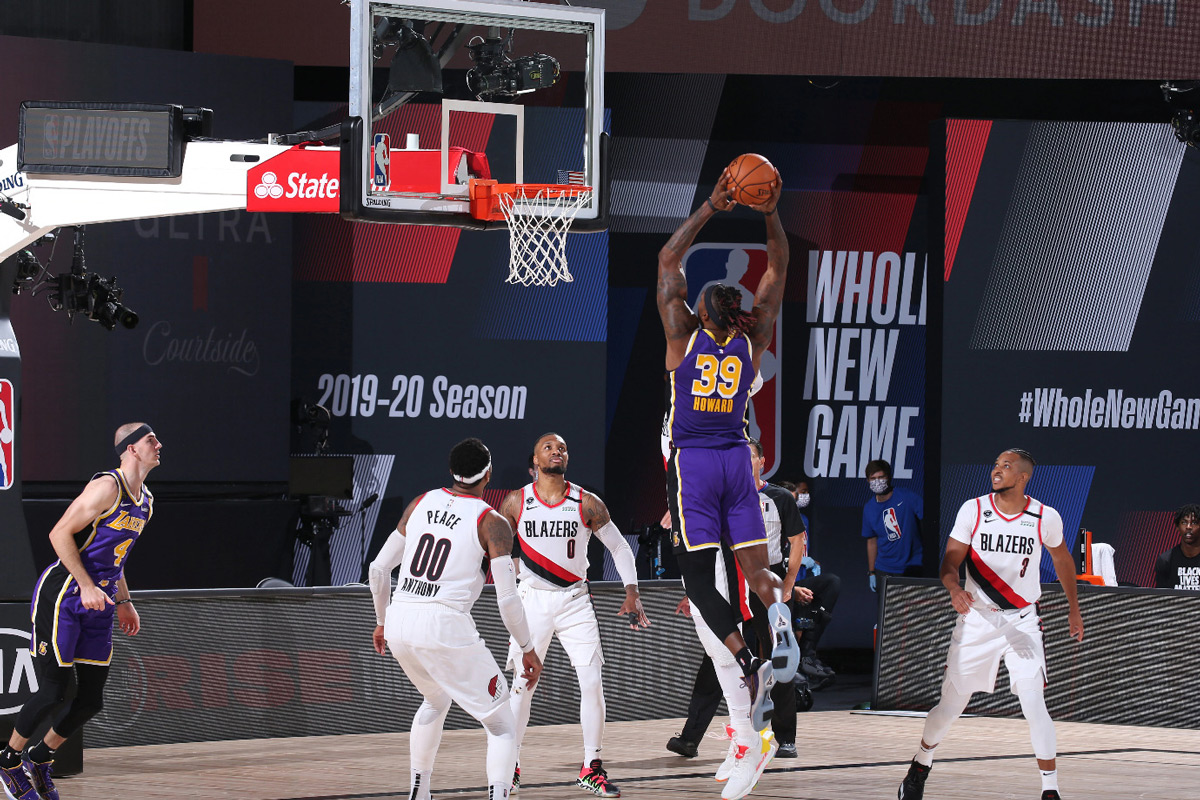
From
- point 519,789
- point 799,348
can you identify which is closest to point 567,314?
point 799,348

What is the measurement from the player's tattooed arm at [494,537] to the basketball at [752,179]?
6.47 feet

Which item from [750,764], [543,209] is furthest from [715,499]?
[543,209]

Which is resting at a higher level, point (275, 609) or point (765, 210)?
point (765, 210)

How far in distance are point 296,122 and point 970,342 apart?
7.22 metres

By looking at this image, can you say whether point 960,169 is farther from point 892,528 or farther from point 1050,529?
point 1050,529

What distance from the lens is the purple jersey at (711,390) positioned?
26.1ft

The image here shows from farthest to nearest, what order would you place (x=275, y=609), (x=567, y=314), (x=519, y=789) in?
1. (x=567, y=314)
2. (x=275, y=609)
3. (x=519, y=789)

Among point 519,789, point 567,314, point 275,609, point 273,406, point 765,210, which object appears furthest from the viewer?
point 567,314

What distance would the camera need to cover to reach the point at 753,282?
675 inches

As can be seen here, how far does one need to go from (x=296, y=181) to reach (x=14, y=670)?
353 centimetres

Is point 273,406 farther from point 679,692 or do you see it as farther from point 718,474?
point 718,474

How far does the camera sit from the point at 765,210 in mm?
7809

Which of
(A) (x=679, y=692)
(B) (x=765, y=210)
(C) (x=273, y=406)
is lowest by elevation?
(A) (x=679, y=692)

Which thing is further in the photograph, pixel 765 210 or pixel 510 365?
pixel 510 365
